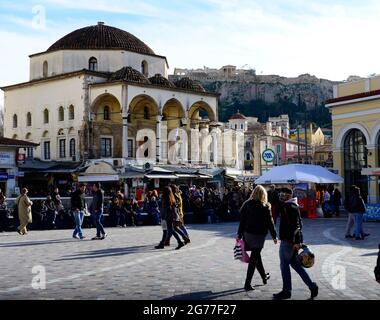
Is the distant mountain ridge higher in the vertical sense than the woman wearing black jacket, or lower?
higher

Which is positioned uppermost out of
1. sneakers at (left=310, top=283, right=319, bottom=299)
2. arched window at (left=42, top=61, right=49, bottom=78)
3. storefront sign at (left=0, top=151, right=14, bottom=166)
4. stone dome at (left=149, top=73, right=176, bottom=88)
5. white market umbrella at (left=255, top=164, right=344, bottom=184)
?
arched window at (left=42, top=61, right=49, bottom=78)

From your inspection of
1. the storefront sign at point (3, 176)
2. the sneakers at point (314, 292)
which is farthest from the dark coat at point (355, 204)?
the storefront sign at point (3, 176)

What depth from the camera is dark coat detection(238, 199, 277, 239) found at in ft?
29.6

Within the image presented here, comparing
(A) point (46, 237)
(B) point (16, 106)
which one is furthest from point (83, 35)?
(A) point (46, 237)

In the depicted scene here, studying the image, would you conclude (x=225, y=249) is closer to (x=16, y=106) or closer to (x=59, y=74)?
(x=59, y=74)

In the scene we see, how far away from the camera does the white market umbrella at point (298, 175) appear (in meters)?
24.6

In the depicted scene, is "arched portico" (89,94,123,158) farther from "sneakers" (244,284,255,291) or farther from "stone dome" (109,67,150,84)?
"sneakers" (244,284,255,291)

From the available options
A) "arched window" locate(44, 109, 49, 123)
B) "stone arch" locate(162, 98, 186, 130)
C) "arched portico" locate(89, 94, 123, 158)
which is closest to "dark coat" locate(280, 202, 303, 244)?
"arched portico" locate(89, 94, 123, 158)

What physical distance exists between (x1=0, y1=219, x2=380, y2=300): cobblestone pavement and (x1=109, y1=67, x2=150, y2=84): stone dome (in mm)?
27348

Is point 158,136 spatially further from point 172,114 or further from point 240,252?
point 240,252

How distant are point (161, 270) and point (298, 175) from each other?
14.7m

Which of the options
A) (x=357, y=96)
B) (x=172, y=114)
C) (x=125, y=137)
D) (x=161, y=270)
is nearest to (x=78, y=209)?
(x=161, y=270)

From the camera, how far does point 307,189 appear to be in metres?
26.9

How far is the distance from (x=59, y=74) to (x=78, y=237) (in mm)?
30380
